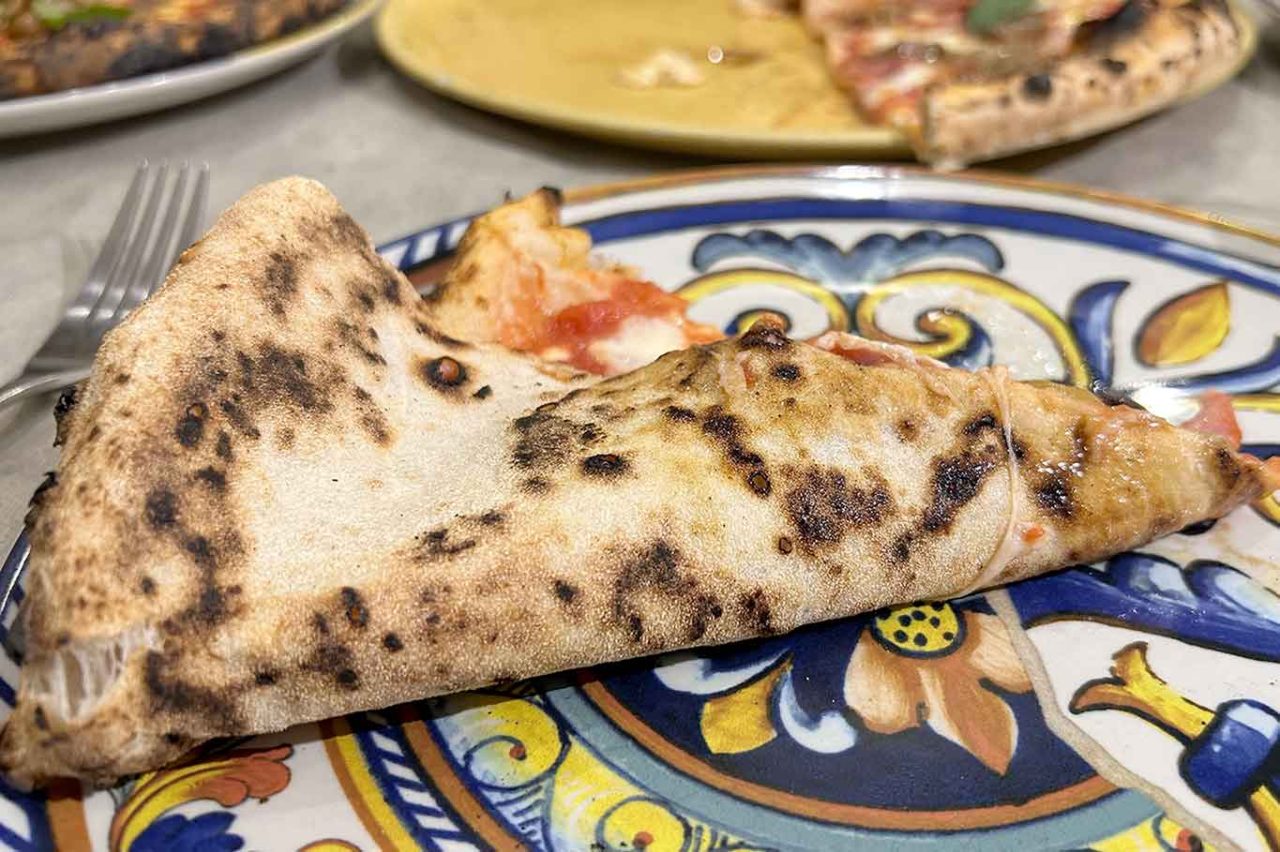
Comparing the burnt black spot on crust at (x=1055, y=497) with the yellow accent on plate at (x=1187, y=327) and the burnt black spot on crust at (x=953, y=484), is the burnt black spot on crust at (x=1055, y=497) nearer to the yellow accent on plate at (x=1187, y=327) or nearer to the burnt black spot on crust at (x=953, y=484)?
the burnt black spot on crust at (x=953, y=484)

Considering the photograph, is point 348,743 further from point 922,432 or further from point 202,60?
point 202,60

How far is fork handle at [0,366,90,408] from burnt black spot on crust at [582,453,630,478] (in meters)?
0.98

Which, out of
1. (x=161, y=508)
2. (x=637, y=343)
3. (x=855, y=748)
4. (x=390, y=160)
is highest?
(x=161, y=508)

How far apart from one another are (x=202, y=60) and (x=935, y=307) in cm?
203

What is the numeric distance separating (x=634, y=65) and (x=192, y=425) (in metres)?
2.21

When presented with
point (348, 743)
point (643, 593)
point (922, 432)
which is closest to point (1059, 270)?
point (922, 432)

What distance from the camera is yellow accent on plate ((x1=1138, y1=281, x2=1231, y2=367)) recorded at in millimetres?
1886

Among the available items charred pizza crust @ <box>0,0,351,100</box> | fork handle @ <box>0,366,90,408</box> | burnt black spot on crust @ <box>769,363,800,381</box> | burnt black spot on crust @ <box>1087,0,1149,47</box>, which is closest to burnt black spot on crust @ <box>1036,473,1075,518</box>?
burnt black spot on crust @ <box>769,363,800,381</box>

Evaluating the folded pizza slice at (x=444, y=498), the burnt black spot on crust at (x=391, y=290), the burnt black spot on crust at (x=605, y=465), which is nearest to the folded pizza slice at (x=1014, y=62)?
the folded pizza slice at (x=444, y=498)

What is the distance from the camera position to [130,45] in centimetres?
284

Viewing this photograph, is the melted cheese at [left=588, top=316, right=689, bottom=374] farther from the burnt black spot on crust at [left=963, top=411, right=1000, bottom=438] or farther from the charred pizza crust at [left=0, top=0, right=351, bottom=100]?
the charred pizza crust at [left=0, top=0, right=351, bottom=100]

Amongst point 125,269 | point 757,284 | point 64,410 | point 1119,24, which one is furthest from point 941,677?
point 1119,24

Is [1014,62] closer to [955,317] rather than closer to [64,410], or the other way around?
[955,317]

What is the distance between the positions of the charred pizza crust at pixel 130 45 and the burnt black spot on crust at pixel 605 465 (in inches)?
85.2
